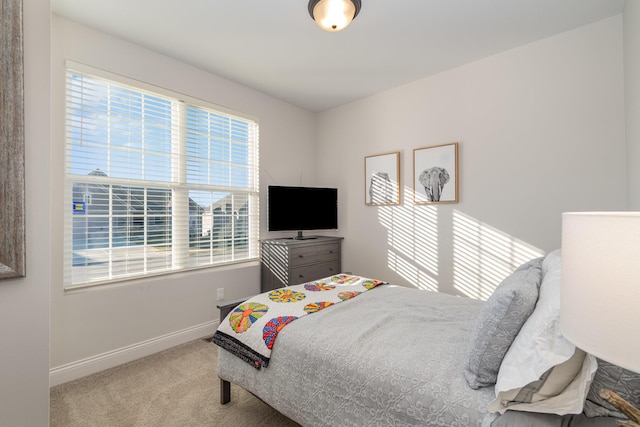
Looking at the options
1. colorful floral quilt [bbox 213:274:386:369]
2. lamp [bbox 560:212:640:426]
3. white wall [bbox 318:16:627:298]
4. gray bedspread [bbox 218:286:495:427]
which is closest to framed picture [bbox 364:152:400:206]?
white wall [bbox 318:16:627:298]

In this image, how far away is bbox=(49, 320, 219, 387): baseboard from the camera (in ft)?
7.34

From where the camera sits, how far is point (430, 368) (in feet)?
3.98

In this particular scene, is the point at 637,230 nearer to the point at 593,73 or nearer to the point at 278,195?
the point at 593,73

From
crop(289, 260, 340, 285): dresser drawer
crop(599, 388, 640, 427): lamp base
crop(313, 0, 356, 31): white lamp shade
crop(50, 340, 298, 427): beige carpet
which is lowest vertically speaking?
crop(50, 340, 298, 427): beige carpet

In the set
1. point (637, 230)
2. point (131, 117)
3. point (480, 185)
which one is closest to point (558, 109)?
point (480, 185)

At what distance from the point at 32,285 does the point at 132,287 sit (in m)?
1.28

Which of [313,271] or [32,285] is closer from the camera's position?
[32,285]

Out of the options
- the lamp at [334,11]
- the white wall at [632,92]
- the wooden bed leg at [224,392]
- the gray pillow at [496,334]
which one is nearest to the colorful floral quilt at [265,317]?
the wooden bed leg at [224,392]

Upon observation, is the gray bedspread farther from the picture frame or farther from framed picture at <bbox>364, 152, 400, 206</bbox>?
framed picture at <bbox>364, 152, 400, 206</bbox>

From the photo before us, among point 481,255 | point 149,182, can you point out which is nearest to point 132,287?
point 149,182

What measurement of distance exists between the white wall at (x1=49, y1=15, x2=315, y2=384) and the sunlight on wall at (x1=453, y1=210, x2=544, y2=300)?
217cm

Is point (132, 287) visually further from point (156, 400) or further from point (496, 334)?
point (496, 334)

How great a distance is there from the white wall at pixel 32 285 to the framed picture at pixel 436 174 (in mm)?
3020

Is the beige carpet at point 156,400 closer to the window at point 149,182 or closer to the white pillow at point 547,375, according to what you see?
the window at point 149,182
